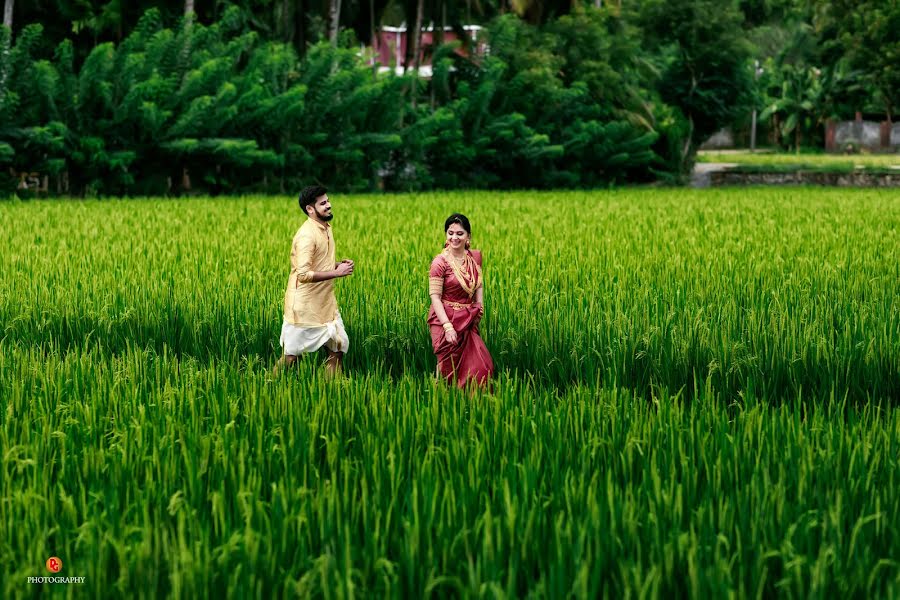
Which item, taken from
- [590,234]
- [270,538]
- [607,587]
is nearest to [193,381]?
[270,538]

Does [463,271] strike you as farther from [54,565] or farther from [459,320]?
[54,565]

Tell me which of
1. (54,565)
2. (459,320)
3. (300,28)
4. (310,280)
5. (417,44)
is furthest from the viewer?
(300,28)

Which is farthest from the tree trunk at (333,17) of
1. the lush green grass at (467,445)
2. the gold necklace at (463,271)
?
A: the gold necklace at (463,271)

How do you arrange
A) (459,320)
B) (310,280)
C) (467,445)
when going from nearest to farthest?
(467,445) → (459,320) → (310,280)

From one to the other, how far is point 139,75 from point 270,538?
58.1 ft

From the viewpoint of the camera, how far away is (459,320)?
5.32 m

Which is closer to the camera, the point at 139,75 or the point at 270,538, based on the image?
the point at 270,538

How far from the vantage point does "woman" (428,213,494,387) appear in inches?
207

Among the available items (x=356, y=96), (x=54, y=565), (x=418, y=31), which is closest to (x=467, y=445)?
(x=54, y=565)

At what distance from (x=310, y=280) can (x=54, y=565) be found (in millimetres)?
2880

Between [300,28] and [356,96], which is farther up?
[300,28]

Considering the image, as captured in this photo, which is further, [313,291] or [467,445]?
[313,291]

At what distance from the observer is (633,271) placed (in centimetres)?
868

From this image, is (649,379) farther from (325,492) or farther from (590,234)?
(590,234)
